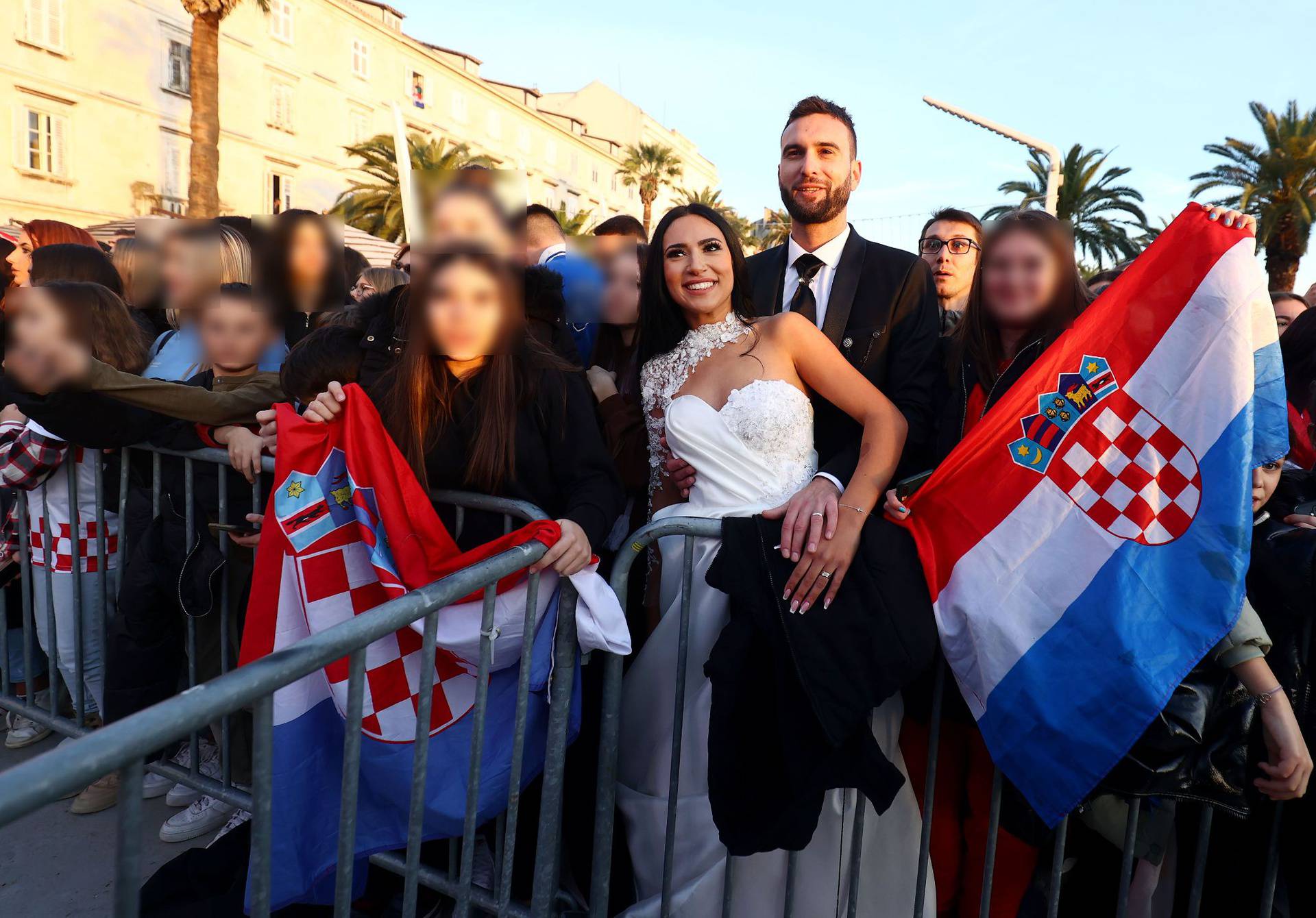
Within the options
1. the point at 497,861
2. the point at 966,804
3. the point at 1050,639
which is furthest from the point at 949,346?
the point at 497,861

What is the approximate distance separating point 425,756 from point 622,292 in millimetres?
2285

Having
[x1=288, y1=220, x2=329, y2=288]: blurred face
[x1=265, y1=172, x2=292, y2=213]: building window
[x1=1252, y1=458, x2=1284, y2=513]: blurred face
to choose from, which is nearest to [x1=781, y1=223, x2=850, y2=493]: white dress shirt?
[x1=1252, y1=458, x2=1284, y2=513]: blurred face

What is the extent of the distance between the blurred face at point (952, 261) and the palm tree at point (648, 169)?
53.4 metres

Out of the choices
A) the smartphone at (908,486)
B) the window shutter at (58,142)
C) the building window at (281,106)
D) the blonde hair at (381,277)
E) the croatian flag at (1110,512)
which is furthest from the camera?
the building window at (281,106)

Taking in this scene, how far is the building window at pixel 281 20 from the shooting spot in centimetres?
Answer: 3139

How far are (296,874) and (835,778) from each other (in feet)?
4.92

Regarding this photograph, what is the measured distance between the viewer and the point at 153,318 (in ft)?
14.8

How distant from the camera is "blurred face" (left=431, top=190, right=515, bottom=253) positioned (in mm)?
2701

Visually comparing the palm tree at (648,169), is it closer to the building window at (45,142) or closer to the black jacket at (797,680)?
the building window at (45,142)

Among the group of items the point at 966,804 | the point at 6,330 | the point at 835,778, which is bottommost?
the point at 966,804

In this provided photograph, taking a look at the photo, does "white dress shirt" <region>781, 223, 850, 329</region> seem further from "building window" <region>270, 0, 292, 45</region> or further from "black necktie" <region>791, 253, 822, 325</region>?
"building window" <region>270, 0, 292, 45</region>

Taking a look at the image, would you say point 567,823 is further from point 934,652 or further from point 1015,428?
point 1015,428

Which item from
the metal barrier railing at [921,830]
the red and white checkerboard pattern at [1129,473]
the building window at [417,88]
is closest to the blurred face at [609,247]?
the metal barrier railing at [921,830]

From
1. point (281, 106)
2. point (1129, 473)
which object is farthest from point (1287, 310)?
point (281, 106)
